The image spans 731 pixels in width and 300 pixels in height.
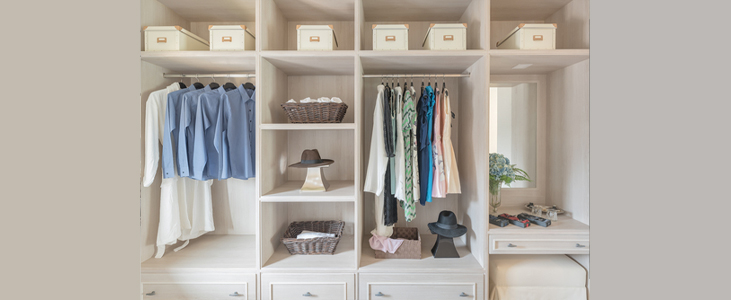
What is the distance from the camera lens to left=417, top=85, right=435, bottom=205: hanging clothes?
2.28 m

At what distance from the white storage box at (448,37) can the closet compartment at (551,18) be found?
40 centimetres

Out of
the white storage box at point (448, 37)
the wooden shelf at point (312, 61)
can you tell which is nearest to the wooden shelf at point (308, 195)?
the wooden shelf at point (312, 61)

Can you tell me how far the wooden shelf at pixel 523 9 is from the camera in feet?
7.87

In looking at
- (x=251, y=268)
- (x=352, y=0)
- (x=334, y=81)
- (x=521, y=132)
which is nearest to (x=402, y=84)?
(x=334, y=81)

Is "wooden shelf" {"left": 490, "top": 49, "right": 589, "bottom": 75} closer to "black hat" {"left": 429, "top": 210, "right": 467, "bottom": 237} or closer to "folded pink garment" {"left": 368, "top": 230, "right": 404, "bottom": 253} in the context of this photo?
"black hat" {"left": 429, "top": 210, "right": 467, "bottom": 237}

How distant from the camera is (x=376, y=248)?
2.30m

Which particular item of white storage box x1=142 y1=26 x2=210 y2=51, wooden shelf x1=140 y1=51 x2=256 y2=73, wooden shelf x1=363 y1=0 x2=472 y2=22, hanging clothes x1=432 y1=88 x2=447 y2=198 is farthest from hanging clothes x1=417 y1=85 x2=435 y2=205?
white storage box x1=142 y1=26 x2=210 y2=51

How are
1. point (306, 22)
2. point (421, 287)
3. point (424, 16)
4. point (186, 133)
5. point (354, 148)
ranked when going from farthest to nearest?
point (306, 22), point (424, 16), point (354, 148), point (186, 133), point (421, 287)

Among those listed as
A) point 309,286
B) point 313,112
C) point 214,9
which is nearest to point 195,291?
point 309,286

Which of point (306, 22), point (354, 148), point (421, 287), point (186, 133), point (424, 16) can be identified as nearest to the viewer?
point (421, 287)

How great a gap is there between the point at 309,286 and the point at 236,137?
1.16 meters

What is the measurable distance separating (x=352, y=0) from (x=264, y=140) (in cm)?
116

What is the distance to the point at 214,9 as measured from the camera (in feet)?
8.14

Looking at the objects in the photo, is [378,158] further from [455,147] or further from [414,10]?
[414,10]
